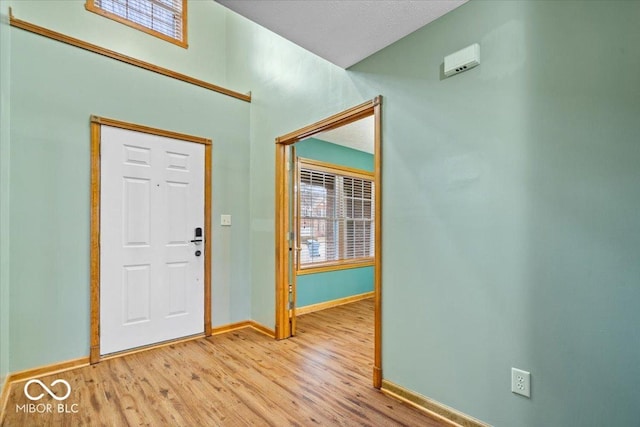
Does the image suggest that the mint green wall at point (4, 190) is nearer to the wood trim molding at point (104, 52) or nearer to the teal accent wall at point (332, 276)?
the wood trim molding at point (104, 52)

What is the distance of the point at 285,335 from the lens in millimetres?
3170

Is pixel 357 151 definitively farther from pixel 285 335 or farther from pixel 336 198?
pixel 285 335

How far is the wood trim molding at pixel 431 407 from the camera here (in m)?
1.72

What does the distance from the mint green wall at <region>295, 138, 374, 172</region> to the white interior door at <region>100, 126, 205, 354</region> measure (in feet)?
4.83

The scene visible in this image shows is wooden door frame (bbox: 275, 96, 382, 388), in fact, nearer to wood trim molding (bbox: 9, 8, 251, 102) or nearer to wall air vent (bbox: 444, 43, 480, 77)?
wall air vent (bbox: 444, 43, 480, 77)

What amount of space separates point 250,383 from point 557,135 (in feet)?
7.83

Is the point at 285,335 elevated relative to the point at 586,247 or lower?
lower

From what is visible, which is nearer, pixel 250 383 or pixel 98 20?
pixel 250 383

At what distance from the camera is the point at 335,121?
2572 millimetres

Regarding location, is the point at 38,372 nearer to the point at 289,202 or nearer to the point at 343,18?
the point at 289,202

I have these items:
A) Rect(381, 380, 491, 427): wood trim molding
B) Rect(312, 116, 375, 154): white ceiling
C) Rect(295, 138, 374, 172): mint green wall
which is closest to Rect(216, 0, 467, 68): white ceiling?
Rect(312, 116, 375, 154): white ceiling

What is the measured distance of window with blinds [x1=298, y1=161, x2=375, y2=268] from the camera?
14.3ft

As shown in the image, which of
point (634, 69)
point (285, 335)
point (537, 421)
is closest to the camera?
point (634, 69)

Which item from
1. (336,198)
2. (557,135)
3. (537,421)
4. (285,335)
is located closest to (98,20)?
(336,198)
